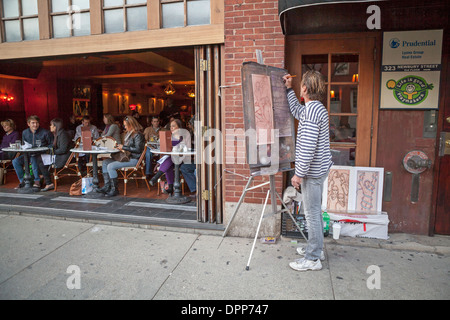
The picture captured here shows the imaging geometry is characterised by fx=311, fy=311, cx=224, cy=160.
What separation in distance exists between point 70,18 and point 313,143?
13.9ft

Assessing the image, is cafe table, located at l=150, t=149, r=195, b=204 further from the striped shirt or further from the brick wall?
the striped shirt

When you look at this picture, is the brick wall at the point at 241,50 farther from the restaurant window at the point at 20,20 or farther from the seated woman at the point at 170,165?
the restaurant window at the point at 20,20

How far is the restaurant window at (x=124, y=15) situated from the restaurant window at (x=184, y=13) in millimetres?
338

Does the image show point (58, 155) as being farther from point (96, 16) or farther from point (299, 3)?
point (299, 3)

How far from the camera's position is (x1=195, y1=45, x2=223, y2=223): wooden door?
4.22 m

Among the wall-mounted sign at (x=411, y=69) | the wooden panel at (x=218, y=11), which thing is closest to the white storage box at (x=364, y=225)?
the wall-mounted sign at (x=411, y=69)

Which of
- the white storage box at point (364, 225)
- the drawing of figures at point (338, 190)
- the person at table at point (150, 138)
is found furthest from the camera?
A: the person at table at point (150, 138)

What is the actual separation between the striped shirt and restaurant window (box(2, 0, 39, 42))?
467 cm

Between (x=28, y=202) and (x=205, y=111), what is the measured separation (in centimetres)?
377

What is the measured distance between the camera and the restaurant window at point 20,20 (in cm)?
508

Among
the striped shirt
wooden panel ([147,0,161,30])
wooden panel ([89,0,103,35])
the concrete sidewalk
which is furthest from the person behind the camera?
wooden panel ([89,0,103,35])

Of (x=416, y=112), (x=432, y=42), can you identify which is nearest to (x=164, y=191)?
(x=416, y=112)

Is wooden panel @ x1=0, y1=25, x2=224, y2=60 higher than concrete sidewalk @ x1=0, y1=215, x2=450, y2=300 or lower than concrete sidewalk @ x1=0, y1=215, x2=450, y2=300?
higher

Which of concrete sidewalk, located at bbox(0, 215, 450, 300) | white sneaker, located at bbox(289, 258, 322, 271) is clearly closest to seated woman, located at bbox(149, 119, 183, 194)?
concrete sidewalk, located at bbox(0, 215, 450, 300)
